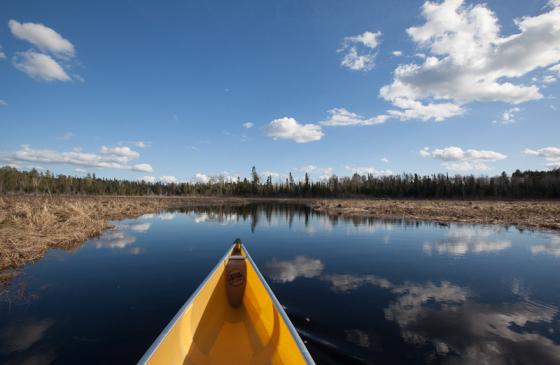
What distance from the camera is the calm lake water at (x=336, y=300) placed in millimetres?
4676

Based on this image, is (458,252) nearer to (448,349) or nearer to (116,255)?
(448,349)

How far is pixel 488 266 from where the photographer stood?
10.6m

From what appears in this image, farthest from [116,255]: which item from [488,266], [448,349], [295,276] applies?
[488,266]

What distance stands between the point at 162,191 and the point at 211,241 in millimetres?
121716

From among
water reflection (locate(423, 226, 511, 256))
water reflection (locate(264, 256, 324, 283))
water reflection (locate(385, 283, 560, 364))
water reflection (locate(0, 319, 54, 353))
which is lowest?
water reflection (locate(423, 226, 511, 256))

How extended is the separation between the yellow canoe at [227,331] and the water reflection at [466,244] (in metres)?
11.0

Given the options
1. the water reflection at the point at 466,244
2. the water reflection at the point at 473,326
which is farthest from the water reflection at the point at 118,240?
the water reflection at the point at 466,244

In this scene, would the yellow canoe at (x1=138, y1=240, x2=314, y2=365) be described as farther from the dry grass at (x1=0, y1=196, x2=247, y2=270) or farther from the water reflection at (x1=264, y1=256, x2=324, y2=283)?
the dry grass at (x1=0, y1=196, x2=247, y2=270)

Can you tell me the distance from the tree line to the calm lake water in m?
79.1

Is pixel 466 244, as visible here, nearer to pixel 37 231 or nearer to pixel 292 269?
pixel 292 269

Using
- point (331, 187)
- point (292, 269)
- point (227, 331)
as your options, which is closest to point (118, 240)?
point (292, 269)

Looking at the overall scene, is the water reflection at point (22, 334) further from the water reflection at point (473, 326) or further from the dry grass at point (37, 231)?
the water reflection at point (473, 326)

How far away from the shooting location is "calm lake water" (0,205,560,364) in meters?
4.68

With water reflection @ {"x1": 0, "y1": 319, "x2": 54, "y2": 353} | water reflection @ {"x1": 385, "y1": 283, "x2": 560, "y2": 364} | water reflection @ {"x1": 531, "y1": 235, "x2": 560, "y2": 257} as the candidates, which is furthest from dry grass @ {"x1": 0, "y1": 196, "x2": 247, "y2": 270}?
water reflection @ {"x1": 531, "y1": 235, "x2": 560, "y2": 257}
